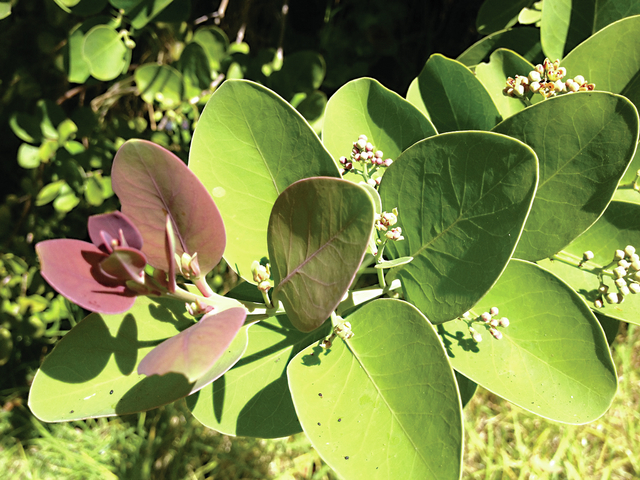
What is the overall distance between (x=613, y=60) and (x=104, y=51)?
4.56ft

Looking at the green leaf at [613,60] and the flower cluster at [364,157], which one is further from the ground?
the green leaf at [613,60]

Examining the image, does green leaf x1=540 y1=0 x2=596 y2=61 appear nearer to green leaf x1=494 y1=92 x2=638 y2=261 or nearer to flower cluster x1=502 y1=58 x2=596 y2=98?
flower cluster x1=502 y1=58 x2=596 y2=98

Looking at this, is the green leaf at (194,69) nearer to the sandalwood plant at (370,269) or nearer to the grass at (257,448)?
the sandalwood plant at (370,269)

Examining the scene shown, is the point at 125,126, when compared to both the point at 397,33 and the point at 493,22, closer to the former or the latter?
the point at 493,22

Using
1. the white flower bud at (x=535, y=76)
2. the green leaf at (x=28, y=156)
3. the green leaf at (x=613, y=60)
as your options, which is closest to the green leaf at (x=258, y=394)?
the white flower bud at (x=535, y=76)

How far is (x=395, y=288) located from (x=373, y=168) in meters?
0.24

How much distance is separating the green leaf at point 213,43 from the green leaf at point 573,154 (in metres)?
1.27

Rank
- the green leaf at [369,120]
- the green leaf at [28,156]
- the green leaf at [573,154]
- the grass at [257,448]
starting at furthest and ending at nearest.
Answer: the grass at [257,448]
the green leaf at [28,156]
the green leaf at [369,120]
the green leaf at [573,154]

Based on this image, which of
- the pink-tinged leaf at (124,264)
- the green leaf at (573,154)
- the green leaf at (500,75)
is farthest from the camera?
the green leaf at (500,75)

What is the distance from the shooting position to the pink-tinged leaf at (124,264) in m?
0.53

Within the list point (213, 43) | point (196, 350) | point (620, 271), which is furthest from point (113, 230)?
point (213, 43)

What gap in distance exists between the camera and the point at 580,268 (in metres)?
0.92

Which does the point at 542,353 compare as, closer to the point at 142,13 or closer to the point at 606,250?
the point at 606,250

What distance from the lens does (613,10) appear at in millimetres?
997
